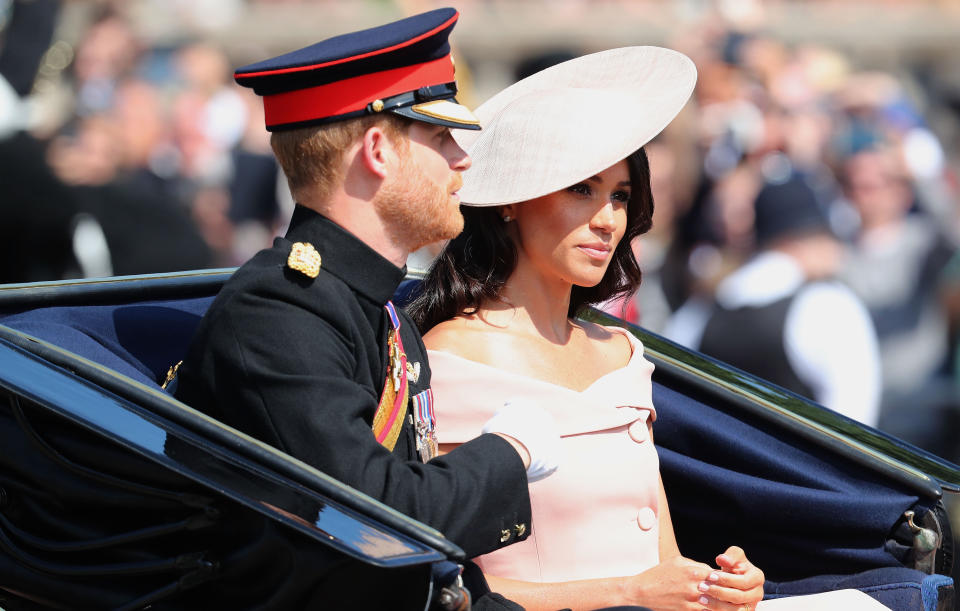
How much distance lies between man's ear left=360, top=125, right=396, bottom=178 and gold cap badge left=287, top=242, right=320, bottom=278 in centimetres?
18

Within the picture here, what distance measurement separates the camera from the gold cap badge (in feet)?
7.38

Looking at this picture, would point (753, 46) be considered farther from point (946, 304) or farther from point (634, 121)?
point (634, 121)

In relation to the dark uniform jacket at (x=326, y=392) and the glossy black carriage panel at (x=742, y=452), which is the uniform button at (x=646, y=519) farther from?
the dark uniform jacket at (x=326, y=392)

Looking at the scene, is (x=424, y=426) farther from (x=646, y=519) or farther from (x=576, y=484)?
(x=646, y=519)

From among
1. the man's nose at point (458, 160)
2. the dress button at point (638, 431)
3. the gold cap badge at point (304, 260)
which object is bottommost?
the dress button at point (638, 431)

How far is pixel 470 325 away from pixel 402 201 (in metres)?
0.57

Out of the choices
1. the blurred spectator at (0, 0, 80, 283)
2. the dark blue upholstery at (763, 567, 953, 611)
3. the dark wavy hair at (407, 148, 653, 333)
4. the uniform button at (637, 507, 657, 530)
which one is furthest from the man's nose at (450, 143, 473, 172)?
the blurred spectator at (0, 0, 80, 283)

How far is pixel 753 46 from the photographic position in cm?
766

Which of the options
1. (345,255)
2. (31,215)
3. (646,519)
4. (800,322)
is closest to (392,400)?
(345,255)

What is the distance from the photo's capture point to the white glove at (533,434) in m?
2.24

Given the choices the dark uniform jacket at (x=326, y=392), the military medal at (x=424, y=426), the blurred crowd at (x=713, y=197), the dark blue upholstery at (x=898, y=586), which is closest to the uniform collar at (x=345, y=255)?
the dark uniform jacket at (x=326, y=392)

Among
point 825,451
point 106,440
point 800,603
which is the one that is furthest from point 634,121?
point 106,440

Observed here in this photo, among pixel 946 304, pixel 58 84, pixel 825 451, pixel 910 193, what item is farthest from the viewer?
pixel 58 84

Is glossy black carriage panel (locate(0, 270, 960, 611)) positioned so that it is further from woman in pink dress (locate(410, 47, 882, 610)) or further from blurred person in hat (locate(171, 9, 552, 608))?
blurred person in hat (locate(171, 9, 552, 608))
